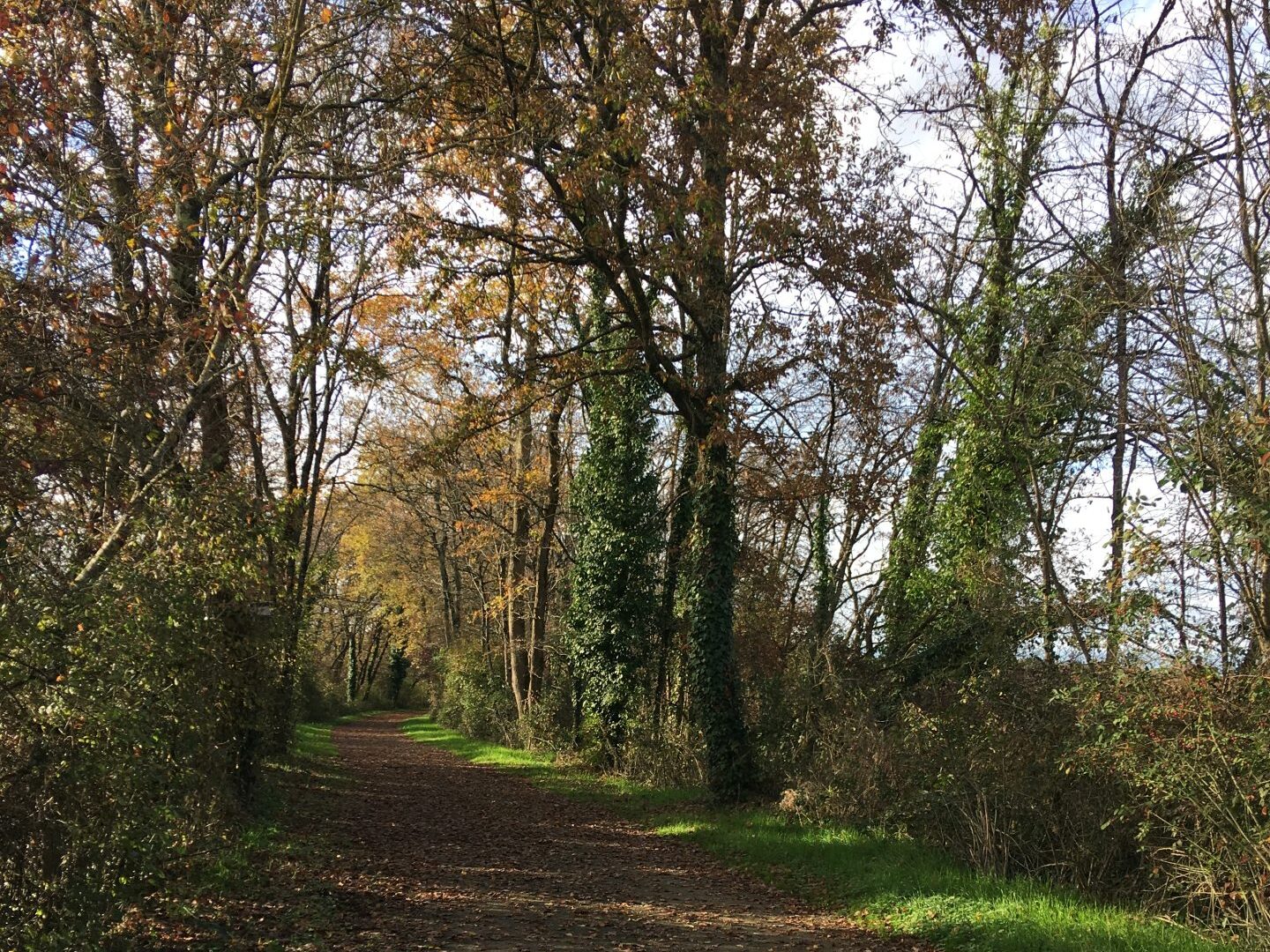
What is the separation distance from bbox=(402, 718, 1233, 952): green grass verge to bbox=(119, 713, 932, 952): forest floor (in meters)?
0.28

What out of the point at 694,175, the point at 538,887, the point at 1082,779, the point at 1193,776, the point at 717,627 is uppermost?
the point at 694,175

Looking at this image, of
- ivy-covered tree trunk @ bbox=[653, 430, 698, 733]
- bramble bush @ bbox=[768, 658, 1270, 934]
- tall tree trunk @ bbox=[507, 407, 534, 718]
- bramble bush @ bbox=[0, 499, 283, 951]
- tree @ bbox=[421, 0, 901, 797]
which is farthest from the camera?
tall tree trunk @ bbox=[507, 407, 534, 718]

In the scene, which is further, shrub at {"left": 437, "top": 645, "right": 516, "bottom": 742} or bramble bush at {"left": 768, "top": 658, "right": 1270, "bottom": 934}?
shrub at {"left": 437, "top": 645, "right": 516, "bottom": 742}

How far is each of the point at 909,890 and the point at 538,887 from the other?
11.7 feet

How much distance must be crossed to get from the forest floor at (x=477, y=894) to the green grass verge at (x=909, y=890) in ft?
0.93

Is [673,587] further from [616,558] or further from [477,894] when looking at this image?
[477,894]

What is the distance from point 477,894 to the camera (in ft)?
26.2

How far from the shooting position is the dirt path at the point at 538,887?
6652mm

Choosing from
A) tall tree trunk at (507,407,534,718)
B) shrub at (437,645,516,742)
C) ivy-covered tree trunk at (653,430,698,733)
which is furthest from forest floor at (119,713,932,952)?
shrub at (437,645,516,742)

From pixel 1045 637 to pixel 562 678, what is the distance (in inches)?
527

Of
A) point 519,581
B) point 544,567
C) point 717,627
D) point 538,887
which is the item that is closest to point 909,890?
point 538,887

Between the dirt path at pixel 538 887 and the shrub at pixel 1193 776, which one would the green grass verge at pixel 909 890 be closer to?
the dirt path at pixel 538 887

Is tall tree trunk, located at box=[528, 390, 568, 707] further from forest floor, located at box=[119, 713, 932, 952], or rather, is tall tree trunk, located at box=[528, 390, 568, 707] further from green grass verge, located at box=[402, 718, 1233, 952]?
green grass verge, located at box=[402, 718, 1233, 952]

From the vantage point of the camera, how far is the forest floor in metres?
6.33
